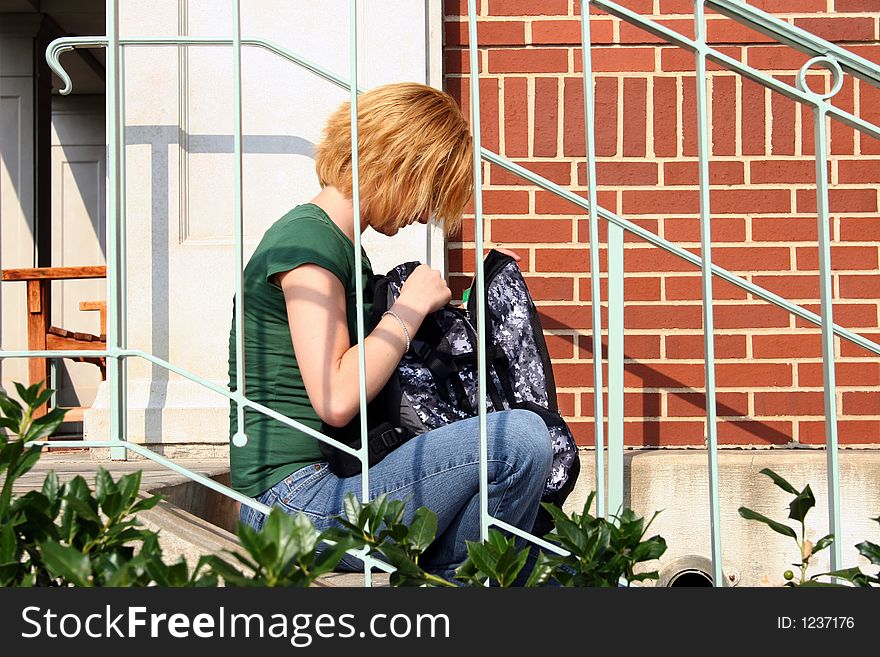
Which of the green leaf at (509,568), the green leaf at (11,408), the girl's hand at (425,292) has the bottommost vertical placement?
the green leaf at (509,568)

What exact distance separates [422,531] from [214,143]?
2.00 meters

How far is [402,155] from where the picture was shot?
1923mm

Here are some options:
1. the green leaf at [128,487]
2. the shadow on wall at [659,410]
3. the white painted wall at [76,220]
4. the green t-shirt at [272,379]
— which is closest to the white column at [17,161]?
the white painted wall at [76,220]

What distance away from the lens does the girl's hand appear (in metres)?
1.82

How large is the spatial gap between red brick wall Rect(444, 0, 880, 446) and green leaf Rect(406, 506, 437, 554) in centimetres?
185

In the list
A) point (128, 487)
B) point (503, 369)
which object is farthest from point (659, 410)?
point (128, 487)

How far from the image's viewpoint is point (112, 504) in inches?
43.4

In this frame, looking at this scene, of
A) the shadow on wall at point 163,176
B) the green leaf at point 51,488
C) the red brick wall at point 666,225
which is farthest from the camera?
the red brick wall at point 666,225

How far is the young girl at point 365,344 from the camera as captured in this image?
1763 millimetres

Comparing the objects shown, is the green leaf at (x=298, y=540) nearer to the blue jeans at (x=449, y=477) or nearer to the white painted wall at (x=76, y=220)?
the blue jeans at (x=449, y=477)

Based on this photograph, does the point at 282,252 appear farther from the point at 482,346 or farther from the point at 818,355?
the point at 818,355

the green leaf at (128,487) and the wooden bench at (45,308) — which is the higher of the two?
the wooden bench at (45,308)

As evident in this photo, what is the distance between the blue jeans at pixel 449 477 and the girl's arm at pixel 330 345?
15 centimetres

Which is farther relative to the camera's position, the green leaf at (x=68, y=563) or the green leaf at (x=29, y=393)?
the green leaf at (x=29, y=393)
